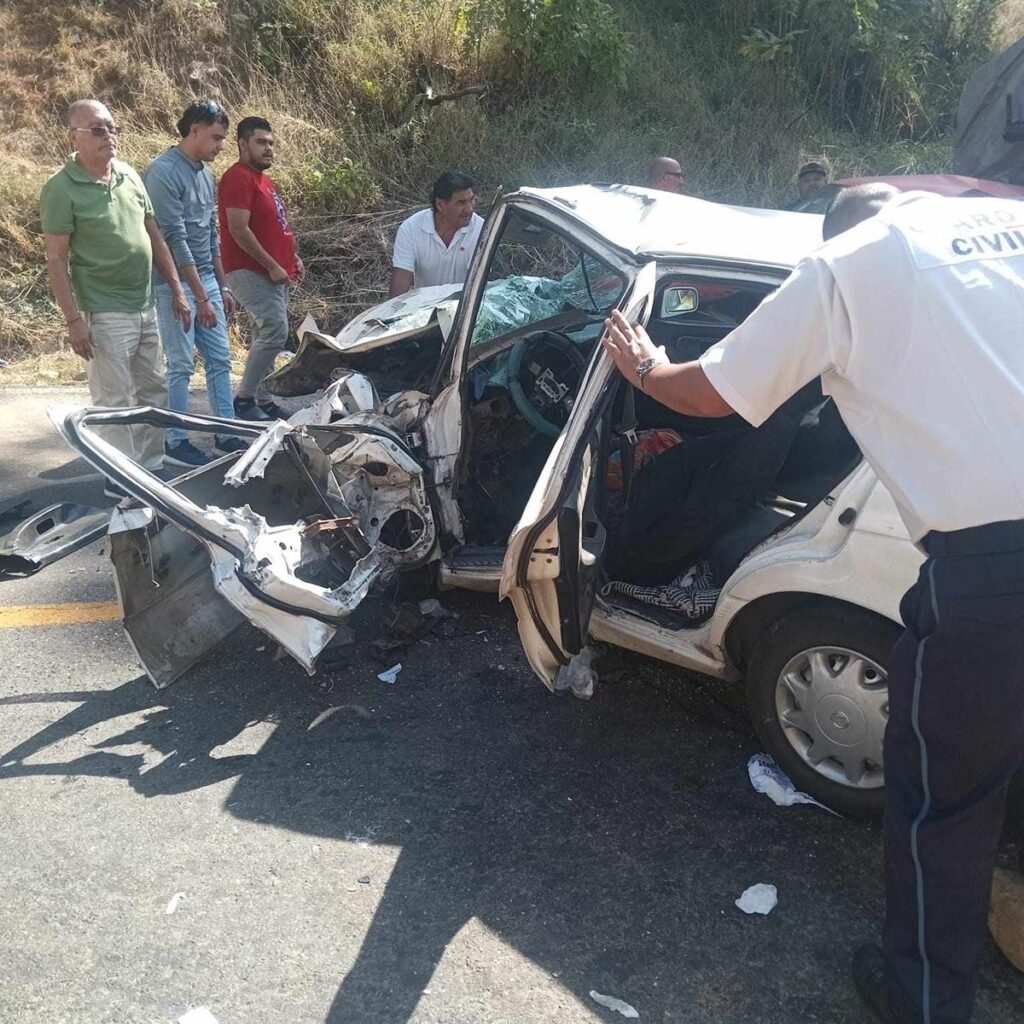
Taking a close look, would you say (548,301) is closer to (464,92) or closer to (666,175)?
(666,175)

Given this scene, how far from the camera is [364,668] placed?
3.63 m

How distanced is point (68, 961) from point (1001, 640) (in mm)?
2269

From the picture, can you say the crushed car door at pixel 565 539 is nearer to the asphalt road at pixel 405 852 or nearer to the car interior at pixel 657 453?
the car interior at pixel 657 453

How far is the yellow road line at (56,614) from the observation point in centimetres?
396

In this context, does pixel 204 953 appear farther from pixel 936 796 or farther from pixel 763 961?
pixel 936 796

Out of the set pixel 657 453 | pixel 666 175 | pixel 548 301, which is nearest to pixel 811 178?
pixel 666 175

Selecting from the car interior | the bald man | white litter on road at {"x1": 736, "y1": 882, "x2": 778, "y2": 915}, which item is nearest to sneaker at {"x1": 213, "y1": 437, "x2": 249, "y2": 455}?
the car interior

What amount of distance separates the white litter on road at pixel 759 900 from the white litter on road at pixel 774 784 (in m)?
0.35

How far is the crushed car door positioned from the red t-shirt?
3695 millimetres

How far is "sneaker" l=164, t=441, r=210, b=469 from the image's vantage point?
5.61m

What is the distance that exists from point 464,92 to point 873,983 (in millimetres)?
9933

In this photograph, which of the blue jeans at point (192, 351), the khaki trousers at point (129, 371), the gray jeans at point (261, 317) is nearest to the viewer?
the khaki trousers at point (129, 371)

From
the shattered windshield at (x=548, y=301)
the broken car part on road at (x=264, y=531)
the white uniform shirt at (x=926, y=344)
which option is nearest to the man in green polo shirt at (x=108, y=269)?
the broken car part on road at (x=264, y=531)

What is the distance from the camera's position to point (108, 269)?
4.82 meters
